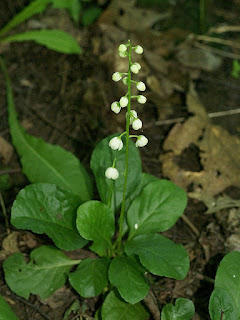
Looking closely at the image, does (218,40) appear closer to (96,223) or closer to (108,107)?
(108,107)

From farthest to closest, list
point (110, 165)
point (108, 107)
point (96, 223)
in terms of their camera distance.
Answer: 1. point (108, 107)
2. point (110, 165)
3. point (96, 223)

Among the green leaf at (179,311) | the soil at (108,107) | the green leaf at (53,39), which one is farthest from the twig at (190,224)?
the green leaf at (53,39)

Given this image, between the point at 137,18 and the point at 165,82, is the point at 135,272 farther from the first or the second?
the point at 137,18

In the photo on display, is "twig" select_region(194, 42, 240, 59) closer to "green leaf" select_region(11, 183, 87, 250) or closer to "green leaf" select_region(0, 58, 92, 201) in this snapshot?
"green leaf" select_region(0, 58, 92, 201)

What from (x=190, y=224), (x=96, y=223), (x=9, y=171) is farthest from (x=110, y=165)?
(x=9, y=171)

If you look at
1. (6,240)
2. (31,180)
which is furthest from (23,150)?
(6,240)

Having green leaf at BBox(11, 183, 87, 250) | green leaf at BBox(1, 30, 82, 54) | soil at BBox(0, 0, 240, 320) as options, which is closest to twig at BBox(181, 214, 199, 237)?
soil at BBox(0, 0, 240, 320)
